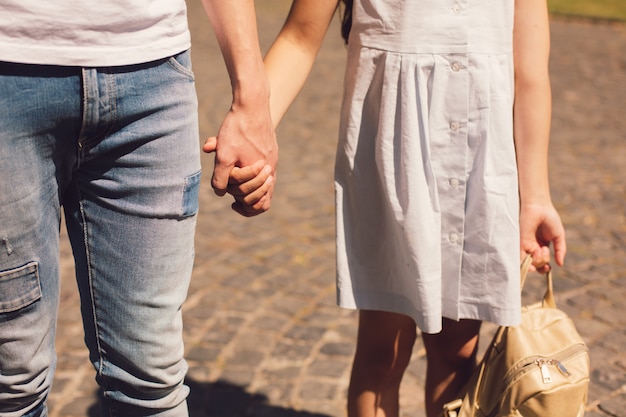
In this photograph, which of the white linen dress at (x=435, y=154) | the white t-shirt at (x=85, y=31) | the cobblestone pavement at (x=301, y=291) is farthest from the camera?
the cobblestone pavement at (x=301, y=291)

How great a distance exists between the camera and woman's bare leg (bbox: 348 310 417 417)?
7.25 feet

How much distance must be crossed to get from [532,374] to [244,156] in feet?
2.91

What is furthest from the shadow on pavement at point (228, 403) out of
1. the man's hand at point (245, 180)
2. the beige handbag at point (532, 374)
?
the man's hand at point (245, 180)

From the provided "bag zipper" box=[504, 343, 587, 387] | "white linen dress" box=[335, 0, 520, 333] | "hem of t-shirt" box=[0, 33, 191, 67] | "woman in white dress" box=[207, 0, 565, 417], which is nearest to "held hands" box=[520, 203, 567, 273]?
"woman in white dress" box=[207, 0, 565, 417]

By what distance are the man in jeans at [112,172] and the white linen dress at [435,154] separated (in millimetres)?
295

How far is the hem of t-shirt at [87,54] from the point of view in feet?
4.48

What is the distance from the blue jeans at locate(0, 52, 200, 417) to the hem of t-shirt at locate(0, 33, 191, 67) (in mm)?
19

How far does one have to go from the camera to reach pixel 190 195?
166cm

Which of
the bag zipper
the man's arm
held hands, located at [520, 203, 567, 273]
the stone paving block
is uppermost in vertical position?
the man's arm

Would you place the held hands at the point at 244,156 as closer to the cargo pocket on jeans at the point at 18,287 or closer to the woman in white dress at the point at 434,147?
the woman in white dress at the point at 434,147

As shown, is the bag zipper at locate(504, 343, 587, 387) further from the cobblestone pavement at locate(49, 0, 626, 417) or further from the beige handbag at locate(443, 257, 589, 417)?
the cobblestone pavement at locate(49, 0, 626, 417)

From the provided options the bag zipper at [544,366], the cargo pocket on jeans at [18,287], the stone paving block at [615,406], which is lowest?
the stone paving block at [615,406]

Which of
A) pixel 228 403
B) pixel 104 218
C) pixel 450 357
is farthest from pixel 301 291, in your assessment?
pixel 104 218

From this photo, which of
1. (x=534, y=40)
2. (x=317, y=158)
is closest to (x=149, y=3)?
(x=534, y=40)
